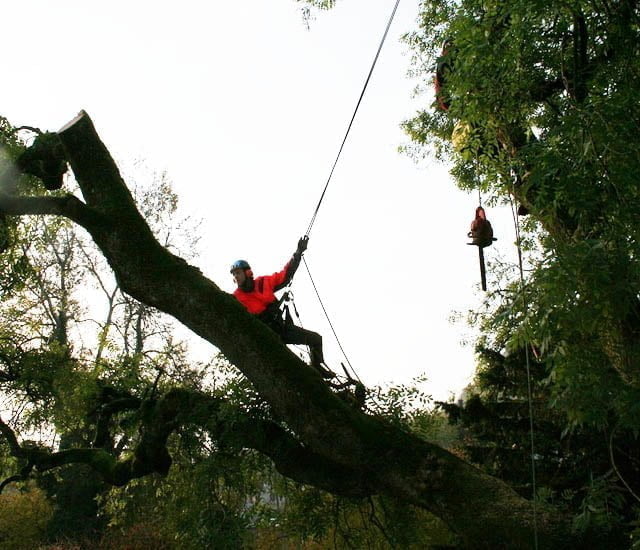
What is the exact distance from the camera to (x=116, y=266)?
631 cm

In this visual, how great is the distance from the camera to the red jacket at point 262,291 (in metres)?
7.40

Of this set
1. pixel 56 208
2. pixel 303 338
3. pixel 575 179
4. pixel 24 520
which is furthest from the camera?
pixel 24 520

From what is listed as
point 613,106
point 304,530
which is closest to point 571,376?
point 613,106

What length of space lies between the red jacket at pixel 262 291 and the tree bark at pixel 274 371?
1.10m

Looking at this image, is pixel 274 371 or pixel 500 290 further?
pixel 500 290

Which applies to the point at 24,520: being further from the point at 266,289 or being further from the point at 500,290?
the point at 500,290

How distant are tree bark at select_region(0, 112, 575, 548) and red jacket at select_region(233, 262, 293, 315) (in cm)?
110

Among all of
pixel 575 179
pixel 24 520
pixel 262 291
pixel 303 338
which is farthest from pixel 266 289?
pixel 24 520

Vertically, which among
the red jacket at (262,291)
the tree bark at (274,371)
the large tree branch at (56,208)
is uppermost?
the large tree branch at (56,208)

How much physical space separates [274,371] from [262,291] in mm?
1505

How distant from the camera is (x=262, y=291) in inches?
291

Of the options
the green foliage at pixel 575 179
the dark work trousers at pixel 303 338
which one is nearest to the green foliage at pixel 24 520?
the dark work trousers at pixel 303 338

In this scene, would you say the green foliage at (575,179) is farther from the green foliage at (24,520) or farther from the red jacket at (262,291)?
the green foliage at (24,520)

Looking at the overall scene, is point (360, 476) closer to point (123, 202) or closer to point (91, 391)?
point (123, 202)
